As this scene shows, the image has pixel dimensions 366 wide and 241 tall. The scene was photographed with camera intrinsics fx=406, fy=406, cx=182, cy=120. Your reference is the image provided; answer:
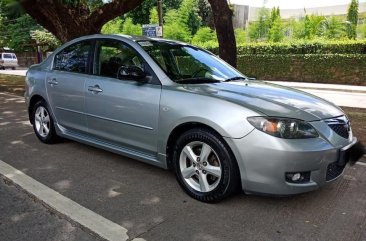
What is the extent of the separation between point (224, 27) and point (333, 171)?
574 cm

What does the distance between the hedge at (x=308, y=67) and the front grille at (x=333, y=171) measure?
56.3 feet

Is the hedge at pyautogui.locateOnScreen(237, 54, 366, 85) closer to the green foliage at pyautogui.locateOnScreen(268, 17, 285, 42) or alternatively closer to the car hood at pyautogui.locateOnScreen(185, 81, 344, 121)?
the green foliage at pyautogui.locateOnScreen(268, 17, 285, 42)

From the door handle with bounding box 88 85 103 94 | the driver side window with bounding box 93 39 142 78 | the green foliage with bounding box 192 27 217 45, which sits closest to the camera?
the driver side window with bounding box 93 39 142 78

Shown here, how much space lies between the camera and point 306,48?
915 inches

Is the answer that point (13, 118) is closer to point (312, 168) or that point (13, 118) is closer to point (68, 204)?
point (68, 204)

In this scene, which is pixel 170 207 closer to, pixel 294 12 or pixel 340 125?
pixel 340 125

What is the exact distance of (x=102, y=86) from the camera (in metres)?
4.95

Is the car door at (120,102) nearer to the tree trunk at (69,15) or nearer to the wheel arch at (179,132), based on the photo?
the wheel arch at (179,132)

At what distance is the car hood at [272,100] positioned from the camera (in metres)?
3.75

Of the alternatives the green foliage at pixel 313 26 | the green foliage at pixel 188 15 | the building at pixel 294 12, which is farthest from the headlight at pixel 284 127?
the green foliage at pixel 188 15

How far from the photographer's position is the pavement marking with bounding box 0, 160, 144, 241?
3.38m

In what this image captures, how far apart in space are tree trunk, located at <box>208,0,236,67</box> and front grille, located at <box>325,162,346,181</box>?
556 centimetres

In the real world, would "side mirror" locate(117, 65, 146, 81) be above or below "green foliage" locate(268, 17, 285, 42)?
below

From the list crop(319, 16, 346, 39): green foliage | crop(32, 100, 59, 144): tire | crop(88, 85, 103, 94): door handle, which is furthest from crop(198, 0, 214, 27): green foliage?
crop(88, 85, 103, 94): door handle
